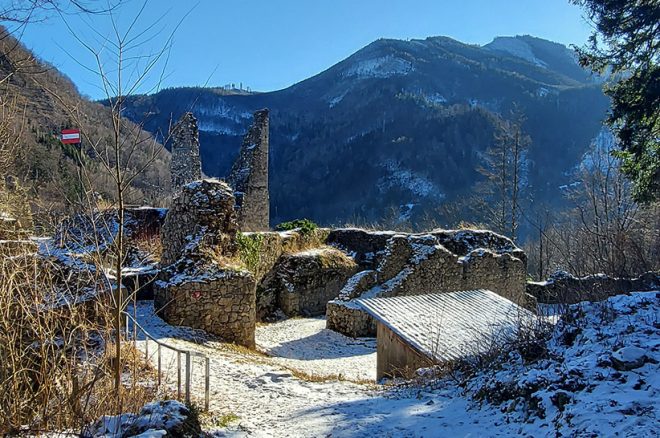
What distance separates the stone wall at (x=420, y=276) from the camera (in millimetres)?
12747

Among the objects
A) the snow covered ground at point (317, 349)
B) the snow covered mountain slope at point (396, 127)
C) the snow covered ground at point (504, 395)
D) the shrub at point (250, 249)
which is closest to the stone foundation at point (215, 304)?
the snow covered ground at point (317, 349)

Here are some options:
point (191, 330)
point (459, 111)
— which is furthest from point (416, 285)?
point (459, 111)

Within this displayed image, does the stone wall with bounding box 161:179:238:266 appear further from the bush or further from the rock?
the rock

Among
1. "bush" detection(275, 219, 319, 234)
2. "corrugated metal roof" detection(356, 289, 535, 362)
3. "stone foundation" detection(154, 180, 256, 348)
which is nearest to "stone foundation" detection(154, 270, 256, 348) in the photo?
"stone foundation" detection(154, 180, 256, 348)

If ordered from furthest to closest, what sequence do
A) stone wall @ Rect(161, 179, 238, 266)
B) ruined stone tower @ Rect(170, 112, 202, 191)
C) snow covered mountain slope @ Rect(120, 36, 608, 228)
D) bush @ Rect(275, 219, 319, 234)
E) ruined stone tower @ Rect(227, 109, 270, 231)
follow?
snow covered mountain slope @ Rect(120, 36, 608, 228) < ruined stone tower @ Rect(227, 109, 270, 231) < bush @ Rect(275, 219, 319, 234) < ruined stone tower @ Rect(170, 112, 202, 191) < stone wall @ Rect(161, 179, 238, 266)

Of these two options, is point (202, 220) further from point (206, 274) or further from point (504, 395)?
point (504, 395)

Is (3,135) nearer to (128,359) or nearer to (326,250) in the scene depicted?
(128,359)

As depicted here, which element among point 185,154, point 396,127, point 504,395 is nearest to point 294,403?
point 504,395

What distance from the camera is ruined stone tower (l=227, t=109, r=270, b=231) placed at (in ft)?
65.9

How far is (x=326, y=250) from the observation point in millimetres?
17078

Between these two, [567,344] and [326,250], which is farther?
[326,250]

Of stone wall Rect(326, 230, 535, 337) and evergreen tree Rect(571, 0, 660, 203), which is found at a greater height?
evergreen tree Rect(571, 0, 660, 203)

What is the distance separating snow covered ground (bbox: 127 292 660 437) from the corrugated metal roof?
109 cm

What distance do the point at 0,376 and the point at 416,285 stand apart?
36.6 feet
